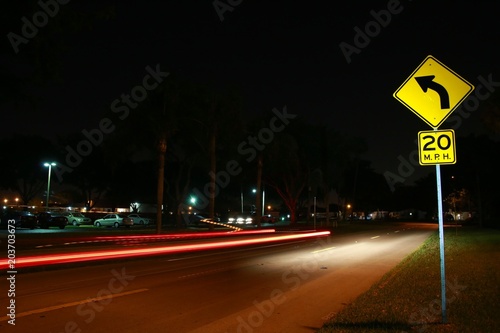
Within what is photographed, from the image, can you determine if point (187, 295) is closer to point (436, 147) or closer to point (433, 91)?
point (436, 147)

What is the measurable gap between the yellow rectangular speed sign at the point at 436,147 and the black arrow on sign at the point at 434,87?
45cm

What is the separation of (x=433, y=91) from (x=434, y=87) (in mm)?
62

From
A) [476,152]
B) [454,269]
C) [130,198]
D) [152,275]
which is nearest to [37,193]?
[130,198]

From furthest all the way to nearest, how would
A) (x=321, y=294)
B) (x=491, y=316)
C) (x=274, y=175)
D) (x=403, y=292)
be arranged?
(x=274, y=175) → (x=321, y=294) → (x=403, y=292) → (x=491, y=316)

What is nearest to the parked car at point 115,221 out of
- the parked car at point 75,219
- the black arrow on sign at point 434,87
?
the parked car at point 75,219

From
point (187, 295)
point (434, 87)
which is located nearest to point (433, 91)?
point (434, 87)

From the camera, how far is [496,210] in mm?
66562

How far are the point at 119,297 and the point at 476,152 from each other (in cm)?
4923

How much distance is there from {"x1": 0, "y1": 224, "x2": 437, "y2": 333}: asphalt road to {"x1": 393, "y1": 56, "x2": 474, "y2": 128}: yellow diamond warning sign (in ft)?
12.7

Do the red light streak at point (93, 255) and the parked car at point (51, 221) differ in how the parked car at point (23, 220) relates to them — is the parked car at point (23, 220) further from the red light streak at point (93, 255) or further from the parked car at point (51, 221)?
the red light streak at point (93, 255)

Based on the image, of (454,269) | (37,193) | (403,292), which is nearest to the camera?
(403,292)

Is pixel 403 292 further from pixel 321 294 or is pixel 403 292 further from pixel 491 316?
pixel 491 316

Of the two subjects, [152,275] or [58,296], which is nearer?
[58,296]

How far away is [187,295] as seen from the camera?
418 inches
